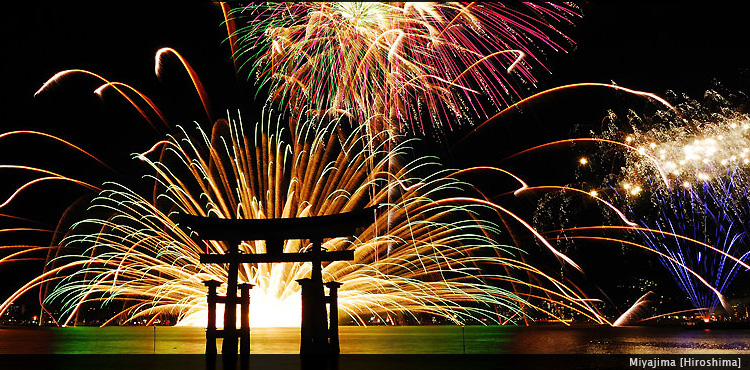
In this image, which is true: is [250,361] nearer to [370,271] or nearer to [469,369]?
[469,369]

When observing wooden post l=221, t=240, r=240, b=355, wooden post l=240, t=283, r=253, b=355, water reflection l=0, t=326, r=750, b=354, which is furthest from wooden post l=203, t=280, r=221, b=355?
water reflection l=0, t=326, r=750, b=354

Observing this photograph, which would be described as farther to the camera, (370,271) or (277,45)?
(370,271)

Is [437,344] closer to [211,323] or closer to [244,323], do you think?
[244,323]

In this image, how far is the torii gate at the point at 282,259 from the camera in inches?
571

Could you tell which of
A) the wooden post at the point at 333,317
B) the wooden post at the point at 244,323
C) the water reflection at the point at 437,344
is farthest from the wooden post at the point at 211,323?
the wooden post at the point at 333,317

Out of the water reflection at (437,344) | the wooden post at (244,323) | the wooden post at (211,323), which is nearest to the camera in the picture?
the wooden post at (211,323)

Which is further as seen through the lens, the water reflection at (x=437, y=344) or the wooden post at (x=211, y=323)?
the water reflection at (x=437, y=344)

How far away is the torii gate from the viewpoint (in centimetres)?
1450

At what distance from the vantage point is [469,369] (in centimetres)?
1102

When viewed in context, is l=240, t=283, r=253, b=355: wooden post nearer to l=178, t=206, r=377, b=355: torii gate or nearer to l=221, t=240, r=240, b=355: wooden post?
l=178, t=206, r=377, b=355: torii gate

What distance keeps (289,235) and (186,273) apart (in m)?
11.8

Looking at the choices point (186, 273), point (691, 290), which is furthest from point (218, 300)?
point (691, 290)

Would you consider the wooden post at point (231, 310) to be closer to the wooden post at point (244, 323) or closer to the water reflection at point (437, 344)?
the wooden post at point (244, 323)

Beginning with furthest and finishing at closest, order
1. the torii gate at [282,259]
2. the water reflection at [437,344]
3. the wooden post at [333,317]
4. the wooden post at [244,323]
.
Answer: the water reflection at [437,344] < the wooden post at [244,323] < the wooden post at [333,317] < the torii gate at [282,259]
